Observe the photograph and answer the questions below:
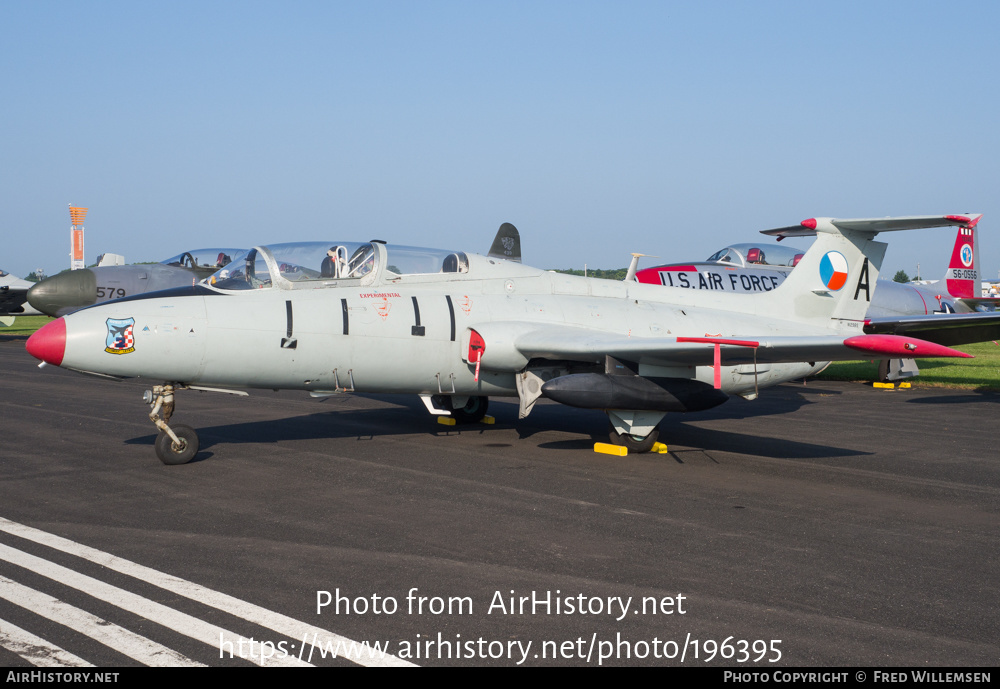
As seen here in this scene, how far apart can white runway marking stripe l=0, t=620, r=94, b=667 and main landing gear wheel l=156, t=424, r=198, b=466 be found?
4684 mm

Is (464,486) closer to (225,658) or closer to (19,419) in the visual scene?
(225,658)

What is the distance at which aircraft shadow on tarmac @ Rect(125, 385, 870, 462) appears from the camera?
10859 millimetres

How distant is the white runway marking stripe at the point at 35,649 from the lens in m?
4.03

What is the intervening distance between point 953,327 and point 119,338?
46.1 ft

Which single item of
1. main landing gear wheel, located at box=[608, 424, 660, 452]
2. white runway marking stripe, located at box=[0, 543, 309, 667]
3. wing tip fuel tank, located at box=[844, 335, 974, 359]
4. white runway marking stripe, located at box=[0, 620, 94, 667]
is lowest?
main landing gear wheel, located at box=[608, 424, 660, 452]

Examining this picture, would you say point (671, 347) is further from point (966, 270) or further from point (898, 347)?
point (966, 270)

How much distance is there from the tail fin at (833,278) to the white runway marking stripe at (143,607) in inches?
405

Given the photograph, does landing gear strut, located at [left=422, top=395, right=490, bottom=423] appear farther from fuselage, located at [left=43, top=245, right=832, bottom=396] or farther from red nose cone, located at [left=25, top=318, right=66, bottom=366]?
red nose cone, located at [left=25, top=318, right=66, bottom=366]

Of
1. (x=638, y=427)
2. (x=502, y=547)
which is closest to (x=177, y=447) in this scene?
(x=502, y=547)

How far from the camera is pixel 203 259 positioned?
65.6 feet

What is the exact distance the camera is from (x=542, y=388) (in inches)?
384

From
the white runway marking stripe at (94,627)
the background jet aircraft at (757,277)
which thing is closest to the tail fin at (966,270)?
the background jet aircraft at (757,277)

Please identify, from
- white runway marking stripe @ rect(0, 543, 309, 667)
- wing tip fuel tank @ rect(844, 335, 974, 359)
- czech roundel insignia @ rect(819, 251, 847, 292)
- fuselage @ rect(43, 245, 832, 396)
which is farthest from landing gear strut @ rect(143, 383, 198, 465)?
czech roundel insignia @ rect(819, 251, 847, 292)

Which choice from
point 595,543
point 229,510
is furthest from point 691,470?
point 229,510
